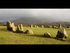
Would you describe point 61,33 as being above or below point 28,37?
above

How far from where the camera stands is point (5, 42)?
7.62 m
